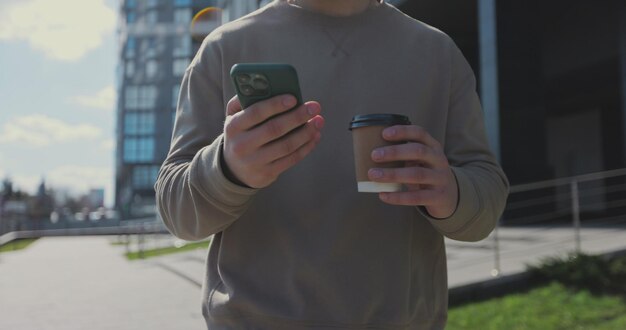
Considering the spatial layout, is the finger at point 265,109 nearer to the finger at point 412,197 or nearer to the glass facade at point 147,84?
the finger at point 412,197

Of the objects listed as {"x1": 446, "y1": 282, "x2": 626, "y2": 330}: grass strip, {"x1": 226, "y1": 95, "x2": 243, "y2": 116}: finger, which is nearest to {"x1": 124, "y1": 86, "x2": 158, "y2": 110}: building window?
{"x1": 446, "y1": 282, "x2": 626, "y2": 330}: grass strip

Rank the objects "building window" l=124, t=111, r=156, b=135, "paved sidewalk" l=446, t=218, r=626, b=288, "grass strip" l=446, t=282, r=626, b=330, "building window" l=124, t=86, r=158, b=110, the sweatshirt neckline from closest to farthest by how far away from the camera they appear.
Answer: the sweatshirt neckline → "grass strip" l=446, t=282, r=626, b=330 → "paved sidewalk" l=446, t=218, r=626, b=288 → "building window" l=124, t=86, r=158, b=110 → "building window" l=124, t=111, r=156, b=135

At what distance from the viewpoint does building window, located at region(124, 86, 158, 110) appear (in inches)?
2653

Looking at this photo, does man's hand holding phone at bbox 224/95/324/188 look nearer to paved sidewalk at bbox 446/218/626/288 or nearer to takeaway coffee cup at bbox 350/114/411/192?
takeaway coffee cup at bbox 350/114/411/192

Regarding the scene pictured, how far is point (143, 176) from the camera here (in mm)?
69250

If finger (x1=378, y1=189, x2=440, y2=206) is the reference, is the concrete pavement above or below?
below

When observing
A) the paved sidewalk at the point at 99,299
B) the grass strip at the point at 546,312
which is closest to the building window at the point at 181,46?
the paved sidewalk at the point at 99,299

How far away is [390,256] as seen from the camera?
4.56 feet

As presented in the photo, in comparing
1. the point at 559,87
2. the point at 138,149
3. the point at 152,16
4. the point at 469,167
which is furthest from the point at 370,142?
the point at 138,149

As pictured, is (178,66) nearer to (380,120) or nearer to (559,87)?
(559,87)

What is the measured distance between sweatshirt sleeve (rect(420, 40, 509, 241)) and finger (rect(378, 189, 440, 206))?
0.12m

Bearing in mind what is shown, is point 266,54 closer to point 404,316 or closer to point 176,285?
point 404,316

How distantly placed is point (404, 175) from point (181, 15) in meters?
67.9

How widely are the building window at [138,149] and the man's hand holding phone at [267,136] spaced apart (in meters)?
70.1
